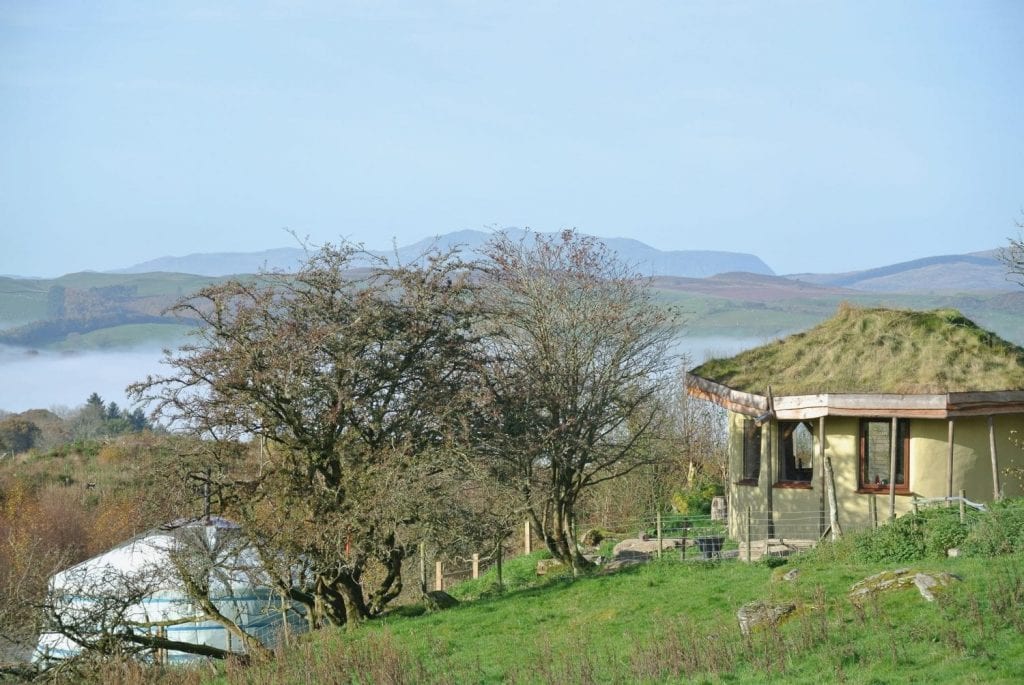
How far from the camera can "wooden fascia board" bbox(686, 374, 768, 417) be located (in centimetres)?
2505

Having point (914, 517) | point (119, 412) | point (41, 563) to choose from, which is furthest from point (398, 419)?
point (119, 412)

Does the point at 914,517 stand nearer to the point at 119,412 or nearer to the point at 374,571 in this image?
the point at 374,571

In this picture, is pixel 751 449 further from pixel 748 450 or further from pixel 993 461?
pixel 993 461

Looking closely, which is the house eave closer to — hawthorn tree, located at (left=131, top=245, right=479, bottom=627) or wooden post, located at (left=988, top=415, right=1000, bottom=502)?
wooden post, located at (left=988, top=415, right=1000, bottom=502)

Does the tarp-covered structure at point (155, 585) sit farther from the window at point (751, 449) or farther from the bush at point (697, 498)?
the bush at point (697, 498)

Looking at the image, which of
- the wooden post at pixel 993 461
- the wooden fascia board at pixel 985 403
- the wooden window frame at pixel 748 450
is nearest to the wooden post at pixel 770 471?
the wooden window frame at pixel 748 450

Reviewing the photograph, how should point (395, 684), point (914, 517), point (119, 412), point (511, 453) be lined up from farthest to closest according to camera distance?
point (119, 412) < point (511, 453) < point (914, 517) < point (395, 684)

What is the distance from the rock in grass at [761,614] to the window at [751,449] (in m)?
11.6

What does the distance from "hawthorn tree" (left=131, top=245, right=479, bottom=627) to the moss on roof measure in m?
7.86

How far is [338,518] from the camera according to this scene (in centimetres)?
1977

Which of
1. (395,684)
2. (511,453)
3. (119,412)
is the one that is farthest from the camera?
(119,412)

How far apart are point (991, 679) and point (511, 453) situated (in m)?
12.0

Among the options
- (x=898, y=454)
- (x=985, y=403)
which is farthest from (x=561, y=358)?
(x=985, y=403)

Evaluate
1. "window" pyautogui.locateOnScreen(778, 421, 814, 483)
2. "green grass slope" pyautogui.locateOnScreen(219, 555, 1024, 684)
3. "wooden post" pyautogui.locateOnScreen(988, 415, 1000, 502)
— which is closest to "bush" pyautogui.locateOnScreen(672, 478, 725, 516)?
"window" pyautogui.locateOnScreen(778, 421, 814, 483)
